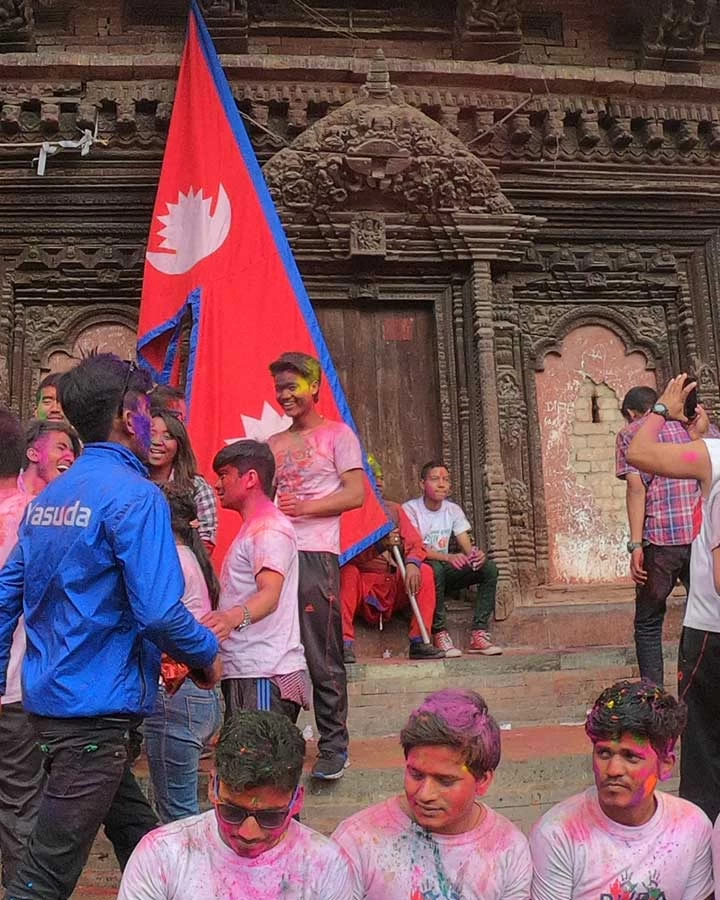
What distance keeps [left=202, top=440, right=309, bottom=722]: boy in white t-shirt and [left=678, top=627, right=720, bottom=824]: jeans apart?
4.46 feet

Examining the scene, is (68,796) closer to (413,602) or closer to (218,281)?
(413,602)

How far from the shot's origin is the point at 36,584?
8.45 ft

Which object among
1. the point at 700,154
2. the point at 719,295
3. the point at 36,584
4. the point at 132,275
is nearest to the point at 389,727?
the point at 36,584

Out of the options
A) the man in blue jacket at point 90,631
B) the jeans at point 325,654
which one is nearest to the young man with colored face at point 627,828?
the man in blue jacket at point 90,631

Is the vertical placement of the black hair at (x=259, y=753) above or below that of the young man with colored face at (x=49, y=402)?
below

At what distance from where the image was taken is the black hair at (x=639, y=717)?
2.58 metres

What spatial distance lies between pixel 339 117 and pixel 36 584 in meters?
6.58

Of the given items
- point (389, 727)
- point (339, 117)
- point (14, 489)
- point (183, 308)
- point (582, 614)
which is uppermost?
point (339, 117)

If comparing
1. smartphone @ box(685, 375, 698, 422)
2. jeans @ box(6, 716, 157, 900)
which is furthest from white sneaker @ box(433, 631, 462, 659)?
jeans @ box(6, 716, 157, 900)

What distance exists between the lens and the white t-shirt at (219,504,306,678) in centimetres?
352

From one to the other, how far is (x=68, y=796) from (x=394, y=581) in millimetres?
4860

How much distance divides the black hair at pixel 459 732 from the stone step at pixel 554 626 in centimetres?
525

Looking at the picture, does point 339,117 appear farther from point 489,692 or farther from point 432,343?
point 489,692

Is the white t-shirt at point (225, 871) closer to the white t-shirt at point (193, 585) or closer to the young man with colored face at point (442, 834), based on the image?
the young man with colored face at point (442, 834)
